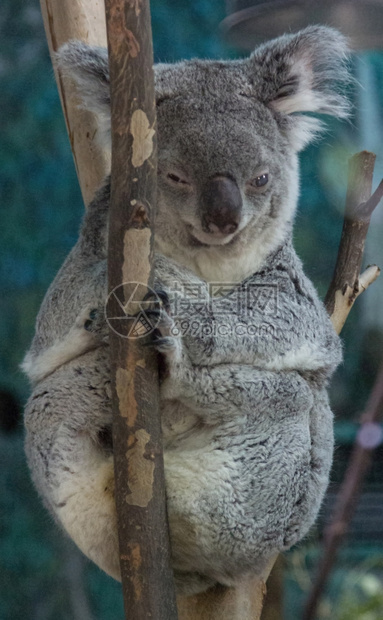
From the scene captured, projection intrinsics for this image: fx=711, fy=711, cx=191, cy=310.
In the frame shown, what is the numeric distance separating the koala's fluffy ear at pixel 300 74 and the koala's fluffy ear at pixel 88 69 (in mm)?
390

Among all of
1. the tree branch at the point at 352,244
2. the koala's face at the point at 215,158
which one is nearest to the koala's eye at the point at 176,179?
the koala's face at the point at 215,158

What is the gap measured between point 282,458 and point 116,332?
1.80 ft

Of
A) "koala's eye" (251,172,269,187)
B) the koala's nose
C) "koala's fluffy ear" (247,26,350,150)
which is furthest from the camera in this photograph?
"koala's fluffy ear" (247,26,350,150)

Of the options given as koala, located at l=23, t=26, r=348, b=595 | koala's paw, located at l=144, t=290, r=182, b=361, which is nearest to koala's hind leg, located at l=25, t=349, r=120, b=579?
koala, located at l=23, t=26, r=348, b=595

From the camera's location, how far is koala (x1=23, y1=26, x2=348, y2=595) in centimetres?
165

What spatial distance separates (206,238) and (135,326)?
1.38ft

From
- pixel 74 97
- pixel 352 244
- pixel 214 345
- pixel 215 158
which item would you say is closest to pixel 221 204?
pixel 215 158

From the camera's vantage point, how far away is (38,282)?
127 inches

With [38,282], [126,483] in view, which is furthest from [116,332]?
[38,282]

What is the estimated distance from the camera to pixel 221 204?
1.64 metres

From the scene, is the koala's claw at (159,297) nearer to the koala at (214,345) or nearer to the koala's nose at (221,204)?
the koala at (214,345)

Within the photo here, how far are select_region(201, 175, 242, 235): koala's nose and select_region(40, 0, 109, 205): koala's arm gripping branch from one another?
733 millimetres

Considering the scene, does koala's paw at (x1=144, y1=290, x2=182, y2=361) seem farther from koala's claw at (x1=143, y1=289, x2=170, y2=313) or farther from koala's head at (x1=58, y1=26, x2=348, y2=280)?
koala's head at (x1=58, y1=26, x2=348, y2=280)

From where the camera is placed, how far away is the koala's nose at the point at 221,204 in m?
1.64
